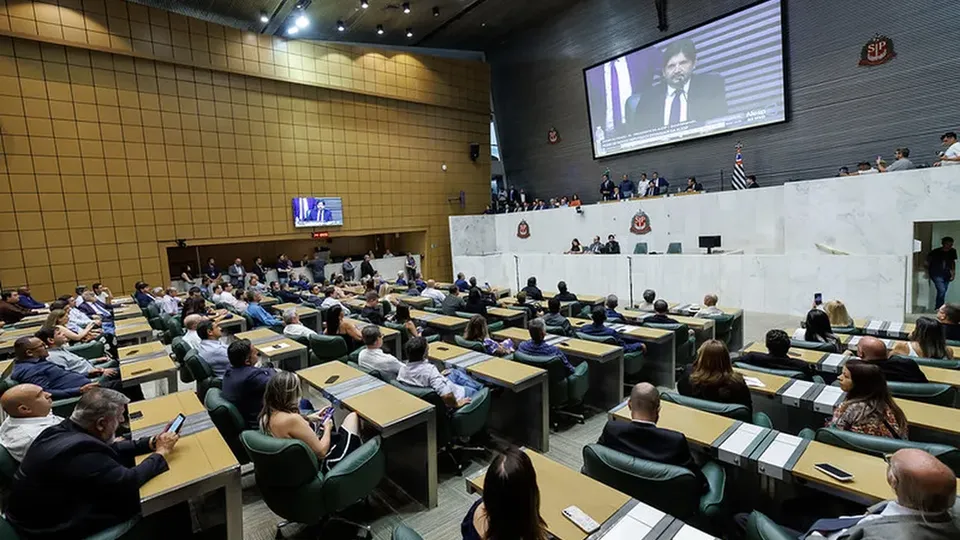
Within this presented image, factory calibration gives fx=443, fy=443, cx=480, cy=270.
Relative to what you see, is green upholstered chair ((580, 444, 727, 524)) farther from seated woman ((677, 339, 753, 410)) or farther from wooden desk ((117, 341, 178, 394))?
wooden desk ((117, 341, 178, 394))

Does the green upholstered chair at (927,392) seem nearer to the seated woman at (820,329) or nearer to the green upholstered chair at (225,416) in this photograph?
the seated woman at (820,329)

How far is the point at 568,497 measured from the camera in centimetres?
188

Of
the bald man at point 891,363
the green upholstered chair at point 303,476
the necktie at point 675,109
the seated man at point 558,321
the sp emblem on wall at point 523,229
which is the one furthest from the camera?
the sp emblem on wall at point 523,229

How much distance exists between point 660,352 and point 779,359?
1655 mm

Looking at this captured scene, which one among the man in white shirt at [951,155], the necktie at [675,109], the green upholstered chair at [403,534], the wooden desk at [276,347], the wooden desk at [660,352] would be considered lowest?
the wooden desk at [660,352]

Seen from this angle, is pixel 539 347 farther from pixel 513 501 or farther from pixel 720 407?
pixel 513 501

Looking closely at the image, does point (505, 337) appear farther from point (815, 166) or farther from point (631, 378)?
point (815, 166)

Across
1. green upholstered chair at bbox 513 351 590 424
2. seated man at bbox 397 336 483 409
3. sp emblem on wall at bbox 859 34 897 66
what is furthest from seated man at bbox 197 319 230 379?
sp emblem on wall at bbox 859 34 897 66

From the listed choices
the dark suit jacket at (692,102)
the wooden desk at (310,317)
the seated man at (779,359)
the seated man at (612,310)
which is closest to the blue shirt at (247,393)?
the seated man at (779,359)

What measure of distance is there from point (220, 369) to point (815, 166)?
1326 centimetres

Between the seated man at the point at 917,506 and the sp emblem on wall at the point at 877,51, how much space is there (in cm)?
1243

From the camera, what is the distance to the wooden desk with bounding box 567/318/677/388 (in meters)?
4.93

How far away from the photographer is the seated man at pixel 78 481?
1.86 meters

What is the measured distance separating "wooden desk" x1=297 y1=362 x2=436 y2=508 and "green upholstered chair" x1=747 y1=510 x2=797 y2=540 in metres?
1.81
